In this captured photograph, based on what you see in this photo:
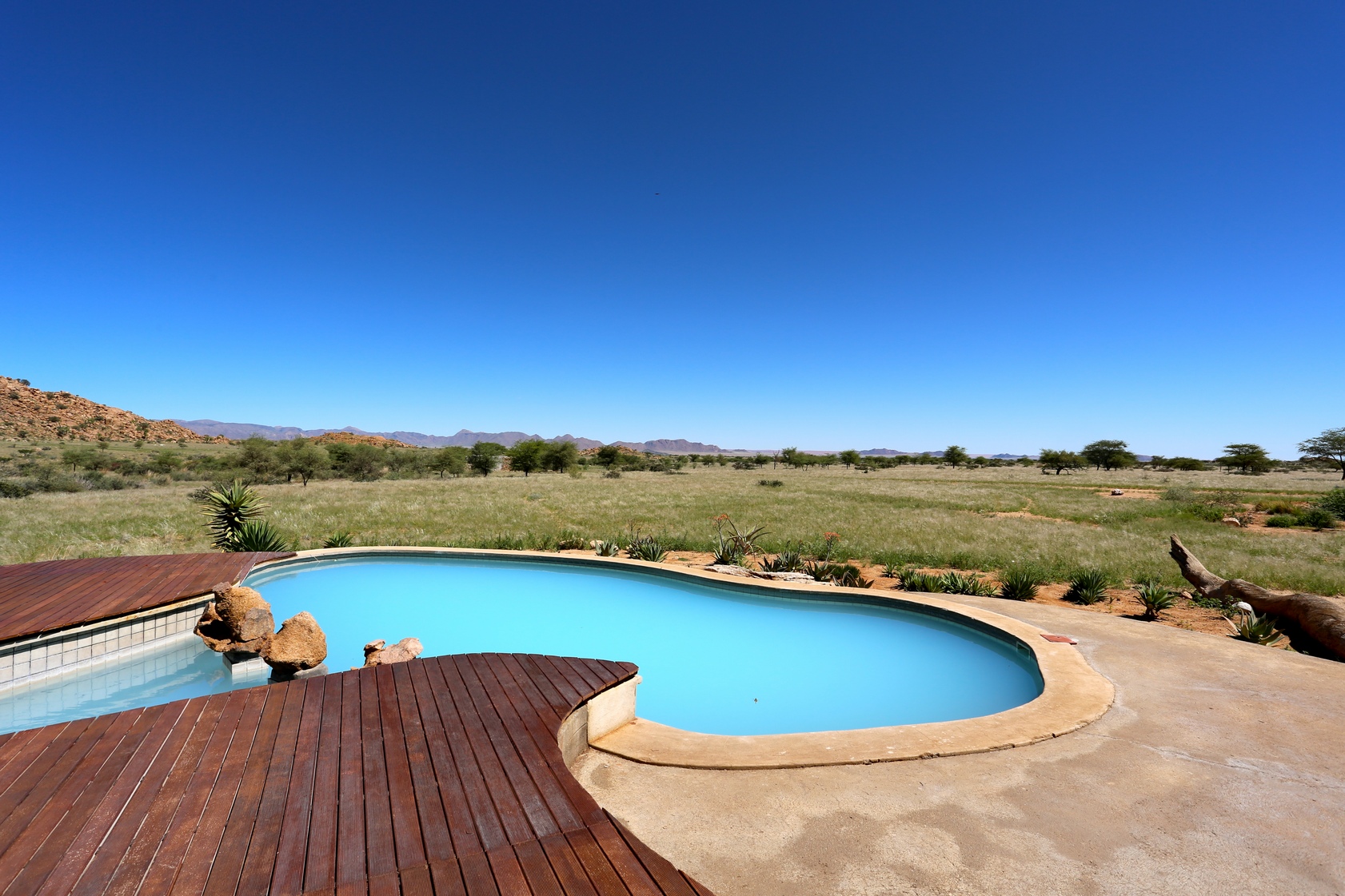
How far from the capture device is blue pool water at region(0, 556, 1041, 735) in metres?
6.01

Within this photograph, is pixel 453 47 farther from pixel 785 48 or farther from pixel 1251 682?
pixel 1251 682

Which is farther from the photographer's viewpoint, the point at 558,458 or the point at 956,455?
Answer: the point at 956,455

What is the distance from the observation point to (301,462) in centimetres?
3478

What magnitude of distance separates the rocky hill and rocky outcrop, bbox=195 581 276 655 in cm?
6664

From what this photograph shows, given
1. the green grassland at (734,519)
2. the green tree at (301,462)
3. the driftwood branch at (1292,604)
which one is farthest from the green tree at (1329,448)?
the green tree at (301,462)

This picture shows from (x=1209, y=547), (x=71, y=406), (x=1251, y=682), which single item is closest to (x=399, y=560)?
(x=1251, y=682)

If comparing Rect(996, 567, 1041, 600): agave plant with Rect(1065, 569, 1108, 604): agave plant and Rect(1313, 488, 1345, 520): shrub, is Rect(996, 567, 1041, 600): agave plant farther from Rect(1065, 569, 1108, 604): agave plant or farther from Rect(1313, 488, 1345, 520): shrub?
Rect(1313, 488, 1345, 520): shrub

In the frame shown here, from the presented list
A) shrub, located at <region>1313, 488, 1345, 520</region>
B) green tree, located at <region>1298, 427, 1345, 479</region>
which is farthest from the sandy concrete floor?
green tree, located at <region>1298, 427, 1345, 479</region>

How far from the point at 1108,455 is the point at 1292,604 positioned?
247ft

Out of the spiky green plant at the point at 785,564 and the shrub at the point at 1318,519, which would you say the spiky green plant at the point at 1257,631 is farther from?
the shrub at the point at 1318,519

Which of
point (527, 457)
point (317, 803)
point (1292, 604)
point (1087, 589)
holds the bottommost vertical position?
point (1087, 589)

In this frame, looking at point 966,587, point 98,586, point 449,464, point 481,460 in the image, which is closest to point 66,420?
point 449,464

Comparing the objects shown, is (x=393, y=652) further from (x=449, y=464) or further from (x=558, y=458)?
(x=558, y=458)

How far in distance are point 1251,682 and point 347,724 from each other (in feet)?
26.1
